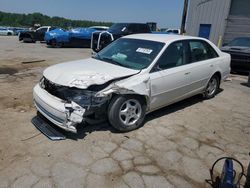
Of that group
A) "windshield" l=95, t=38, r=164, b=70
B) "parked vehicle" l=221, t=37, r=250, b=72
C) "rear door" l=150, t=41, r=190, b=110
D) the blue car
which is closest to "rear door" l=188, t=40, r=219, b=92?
"rear door" l=150, t=41, r=190, b=110

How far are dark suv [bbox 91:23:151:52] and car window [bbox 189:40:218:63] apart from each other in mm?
6427

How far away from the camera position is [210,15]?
15727mm

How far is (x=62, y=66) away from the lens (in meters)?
4.07

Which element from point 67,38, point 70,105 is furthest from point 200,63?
point 67,38

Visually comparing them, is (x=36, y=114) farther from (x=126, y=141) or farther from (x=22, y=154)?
(x=126, y=141)

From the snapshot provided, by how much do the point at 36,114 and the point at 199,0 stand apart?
1521cm

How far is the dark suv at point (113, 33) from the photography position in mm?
11400

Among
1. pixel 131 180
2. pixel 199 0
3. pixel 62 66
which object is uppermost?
pixel 199 0

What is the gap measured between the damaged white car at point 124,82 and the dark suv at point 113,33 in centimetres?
667

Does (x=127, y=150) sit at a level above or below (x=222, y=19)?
below

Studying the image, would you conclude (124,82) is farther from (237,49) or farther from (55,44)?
(55,44)

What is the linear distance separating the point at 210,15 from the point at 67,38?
32.8 ft

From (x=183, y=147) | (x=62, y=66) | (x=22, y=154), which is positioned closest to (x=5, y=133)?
(x=22, y=154)

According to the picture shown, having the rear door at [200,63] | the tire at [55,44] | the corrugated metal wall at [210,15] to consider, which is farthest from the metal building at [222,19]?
the rear door at [200,63]
